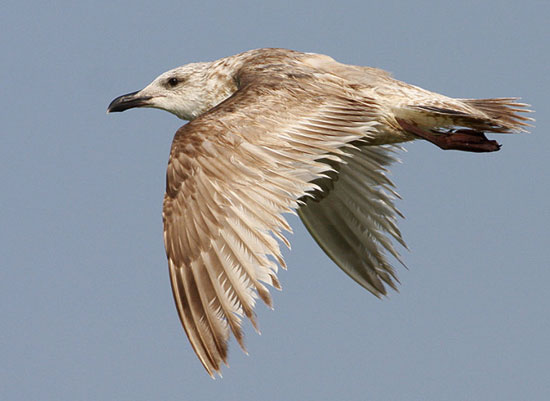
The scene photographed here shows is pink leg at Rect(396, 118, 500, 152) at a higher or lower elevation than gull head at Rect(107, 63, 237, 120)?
lower

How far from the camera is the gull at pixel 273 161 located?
Result: 27.8 ft

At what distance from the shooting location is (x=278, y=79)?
33.8 feet

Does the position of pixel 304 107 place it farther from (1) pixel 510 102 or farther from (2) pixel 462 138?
(1) pixel 510 102

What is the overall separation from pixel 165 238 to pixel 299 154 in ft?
4.21

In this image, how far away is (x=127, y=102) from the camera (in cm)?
1218

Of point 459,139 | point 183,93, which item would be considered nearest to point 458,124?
point 459,139

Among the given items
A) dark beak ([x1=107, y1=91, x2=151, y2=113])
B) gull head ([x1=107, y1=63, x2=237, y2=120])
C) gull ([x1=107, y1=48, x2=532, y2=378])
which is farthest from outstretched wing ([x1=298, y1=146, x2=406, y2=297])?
dark beak ([x1=107, y1=91, x2=151, y2=113])

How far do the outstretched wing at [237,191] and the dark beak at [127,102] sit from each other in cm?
250

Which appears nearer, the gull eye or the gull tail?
the gull tail

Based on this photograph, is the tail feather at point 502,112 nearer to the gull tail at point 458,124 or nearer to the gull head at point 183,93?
the gull tail at point 458,124

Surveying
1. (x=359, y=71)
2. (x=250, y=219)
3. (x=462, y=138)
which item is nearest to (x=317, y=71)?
(x=359, y=71)

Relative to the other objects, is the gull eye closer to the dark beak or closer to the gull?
the gull

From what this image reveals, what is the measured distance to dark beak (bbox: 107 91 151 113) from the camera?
12141 mm

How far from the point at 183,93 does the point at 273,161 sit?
10.5 feet
